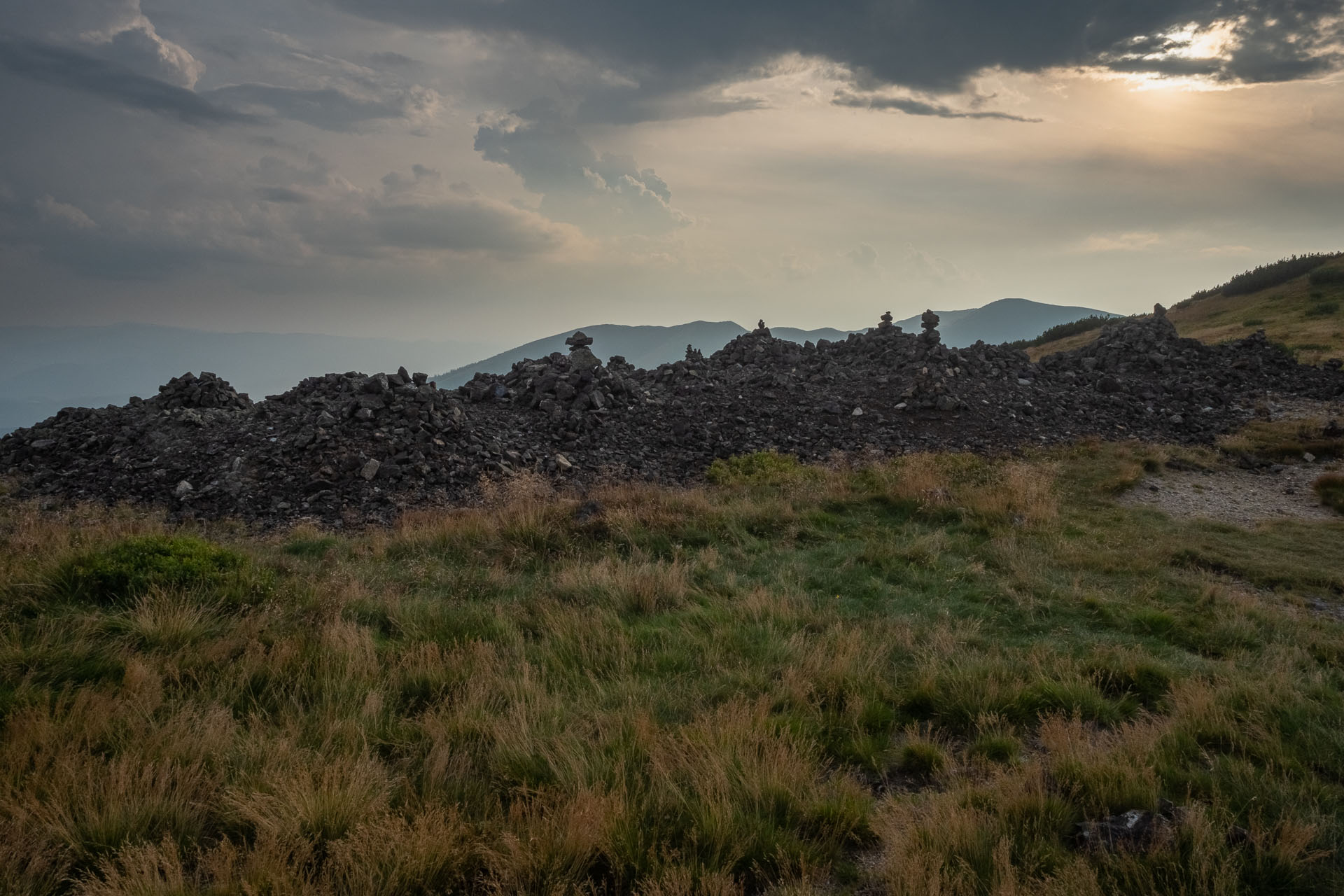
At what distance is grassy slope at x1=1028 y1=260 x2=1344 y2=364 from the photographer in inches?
1179

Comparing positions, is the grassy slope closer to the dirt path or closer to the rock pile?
the rock pile

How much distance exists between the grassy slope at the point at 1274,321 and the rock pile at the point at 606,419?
377 cm

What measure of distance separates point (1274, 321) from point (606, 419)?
3623 cm

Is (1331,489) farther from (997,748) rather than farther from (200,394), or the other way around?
(200,394)

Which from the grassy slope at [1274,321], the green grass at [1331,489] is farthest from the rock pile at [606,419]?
the green grass at [1331,489]

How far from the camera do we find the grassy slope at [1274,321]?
98.3 feet

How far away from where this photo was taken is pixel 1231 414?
2231cm

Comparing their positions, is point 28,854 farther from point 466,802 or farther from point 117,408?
point 117,408

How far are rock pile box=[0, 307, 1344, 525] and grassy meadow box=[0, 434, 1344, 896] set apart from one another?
4.58 meters

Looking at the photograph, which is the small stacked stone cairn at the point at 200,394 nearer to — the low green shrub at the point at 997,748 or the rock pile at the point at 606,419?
the rock pile at the point at 606,419

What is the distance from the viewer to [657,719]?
528 centimetres

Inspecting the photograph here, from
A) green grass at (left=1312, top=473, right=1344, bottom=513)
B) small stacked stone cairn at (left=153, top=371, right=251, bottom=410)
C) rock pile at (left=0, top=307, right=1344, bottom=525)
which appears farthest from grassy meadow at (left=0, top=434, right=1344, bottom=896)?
small stacked stone cairn at (left=153, top=371, right=251, bottom=410)

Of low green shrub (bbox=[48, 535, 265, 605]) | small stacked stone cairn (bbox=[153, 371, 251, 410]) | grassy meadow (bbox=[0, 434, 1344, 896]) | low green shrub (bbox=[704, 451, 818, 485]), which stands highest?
small stacked stone cairn (bbox=[153, 371, 251, 410])

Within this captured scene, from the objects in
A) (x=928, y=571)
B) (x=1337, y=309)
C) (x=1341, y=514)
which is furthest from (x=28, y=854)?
(x=1337, y=309)
